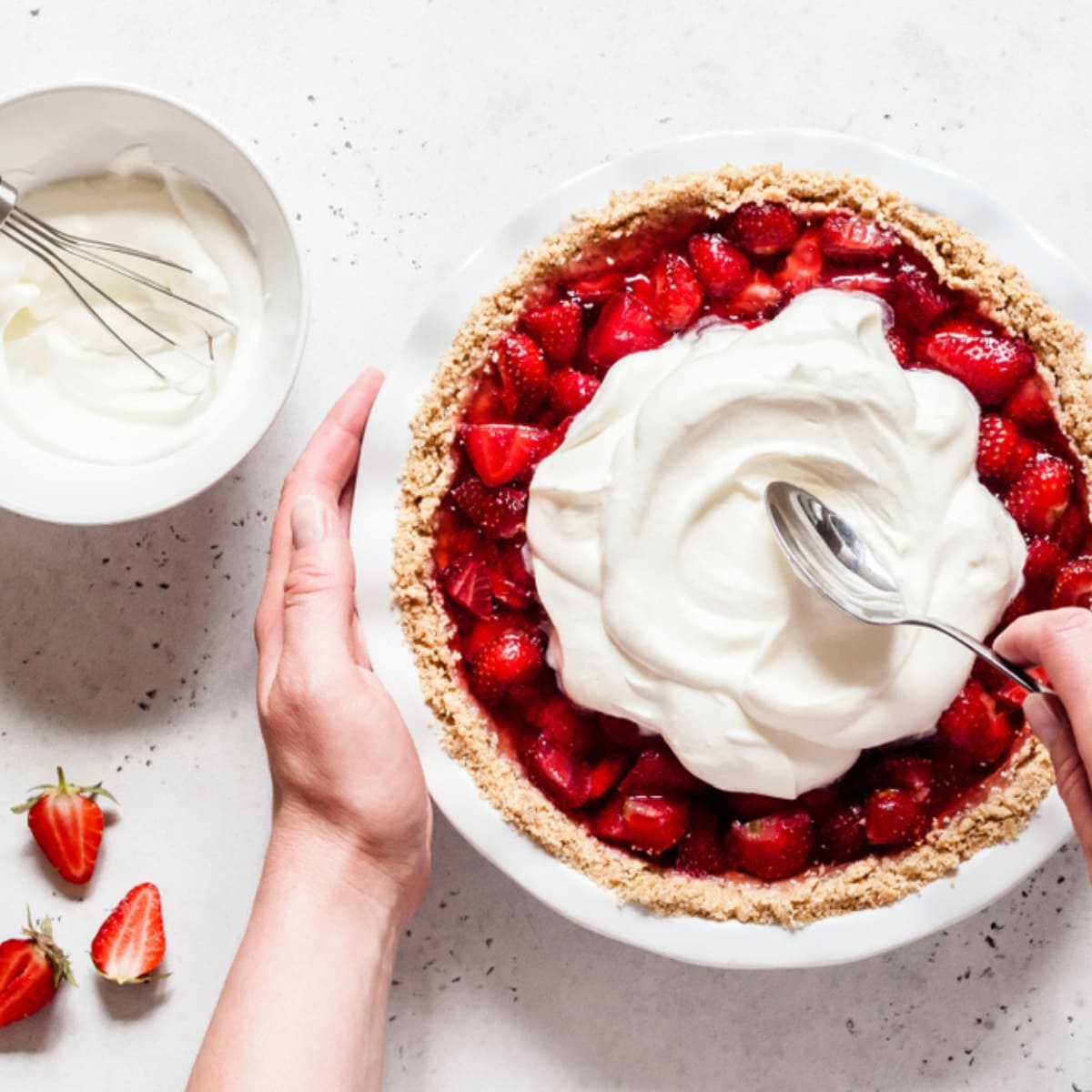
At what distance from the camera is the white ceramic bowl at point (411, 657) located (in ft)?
Answer: 7.20

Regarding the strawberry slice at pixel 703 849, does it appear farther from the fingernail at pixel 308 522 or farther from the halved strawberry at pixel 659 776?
the fingernail at pixel 308 522

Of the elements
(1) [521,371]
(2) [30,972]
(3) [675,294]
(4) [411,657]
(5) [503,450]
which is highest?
(3) [675,294]

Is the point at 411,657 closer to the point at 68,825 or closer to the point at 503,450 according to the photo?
the point at 503,450

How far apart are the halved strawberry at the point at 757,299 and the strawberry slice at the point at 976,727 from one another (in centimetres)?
78

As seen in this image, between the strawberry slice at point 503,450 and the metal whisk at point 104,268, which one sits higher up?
the metal whisk at point 104,268

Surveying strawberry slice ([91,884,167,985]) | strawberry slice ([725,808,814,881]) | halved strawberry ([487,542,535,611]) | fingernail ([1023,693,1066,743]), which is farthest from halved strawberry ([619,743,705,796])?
strawberry slice ([91,884,167,985])

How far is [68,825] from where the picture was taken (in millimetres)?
2568

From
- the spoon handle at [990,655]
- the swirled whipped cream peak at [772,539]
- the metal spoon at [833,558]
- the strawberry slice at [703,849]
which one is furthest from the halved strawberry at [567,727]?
the spoon handle at [990,655]

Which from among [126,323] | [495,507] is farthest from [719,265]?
[126,323]

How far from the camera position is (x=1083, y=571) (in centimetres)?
218

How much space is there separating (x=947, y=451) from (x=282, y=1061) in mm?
1549

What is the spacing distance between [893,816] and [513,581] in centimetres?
81

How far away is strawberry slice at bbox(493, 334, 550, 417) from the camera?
2254 mm

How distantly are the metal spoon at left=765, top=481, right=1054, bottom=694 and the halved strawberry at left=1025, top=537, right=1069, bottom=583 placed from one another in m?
0.27
